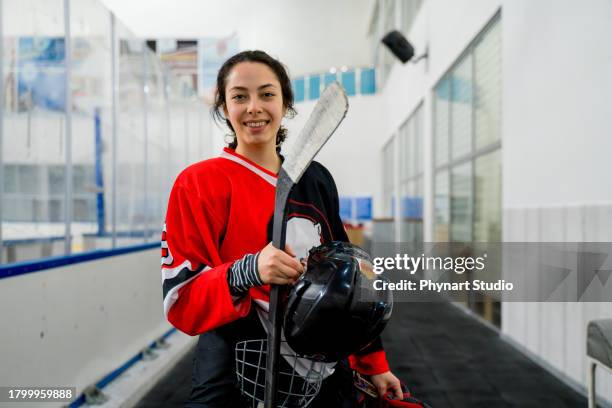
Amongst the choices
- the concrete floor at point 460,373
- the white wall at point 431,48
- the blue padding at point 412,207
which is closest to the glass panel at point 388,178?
the blue padding at point 412,207

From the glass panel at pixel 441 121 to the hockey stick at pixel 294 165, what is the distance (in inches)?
164

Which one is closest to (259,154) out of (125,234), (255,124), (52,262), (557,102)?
(255,124)

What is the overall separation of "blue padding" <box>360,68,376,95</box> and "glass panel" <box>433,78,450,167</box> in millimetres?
5497

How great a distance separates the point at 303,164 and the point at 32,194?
185 cm

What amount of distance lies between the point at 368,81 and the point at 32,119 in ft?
30.2

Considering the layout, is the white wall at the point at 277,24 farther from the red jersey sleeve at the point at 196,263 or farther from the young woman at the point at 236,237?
the red jersey sleeve at the point at 196,263

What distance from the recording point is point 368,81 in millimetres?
10344

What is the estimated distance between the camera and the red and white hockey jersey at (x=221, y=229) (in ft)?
2.21

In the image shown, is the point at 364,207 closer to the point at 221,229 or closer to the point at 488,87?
the point at 488,87

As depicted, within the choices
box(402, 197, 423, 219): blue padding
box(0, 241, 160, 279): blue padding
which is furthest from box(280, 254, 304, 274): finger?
box(402, 197, 423, 219): blue padding

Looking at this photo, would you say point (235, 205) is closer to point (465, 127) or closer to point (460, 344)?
point (460, 344)

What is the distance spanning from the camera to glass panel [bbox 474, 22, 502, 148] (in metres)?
3.13

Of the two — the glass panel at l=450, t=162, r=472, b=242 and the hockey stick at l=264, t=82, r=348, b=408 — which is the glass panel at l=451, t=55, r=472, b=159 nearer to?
the glass panel at l=450, t=162, r=472, b=242

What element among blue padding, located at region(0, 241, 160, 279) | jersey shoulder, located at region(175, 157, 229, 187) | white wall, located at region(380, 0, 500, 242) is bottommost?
blue padding, located at region(0, 241, 160, 279)
